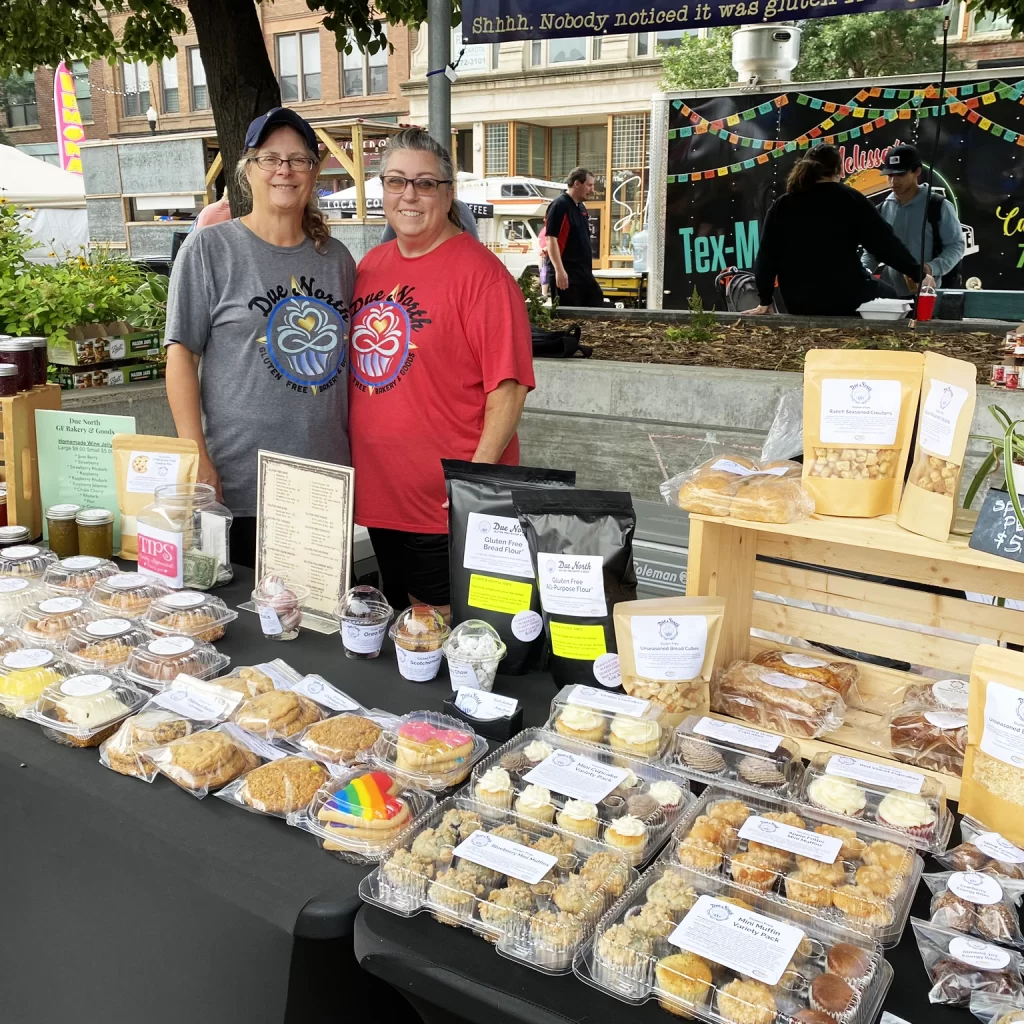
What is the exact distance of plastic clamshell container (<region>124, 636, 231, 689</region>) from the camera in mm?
1771

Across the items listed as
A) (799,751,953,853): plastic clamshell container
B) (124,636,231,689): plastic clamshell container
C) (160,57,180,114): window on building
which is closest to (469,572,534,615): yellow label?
(124,636,231,689): plastic clamshell container

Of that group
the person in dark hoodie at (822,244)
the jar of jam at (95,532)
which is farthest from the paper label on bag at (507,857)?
the person in dark hoodie at (822,244)

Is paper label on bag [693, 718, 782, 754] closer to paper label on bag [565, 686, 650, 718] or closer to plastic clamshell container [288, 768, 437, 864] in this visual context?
paper label on bag [565, 686, 650, 718]

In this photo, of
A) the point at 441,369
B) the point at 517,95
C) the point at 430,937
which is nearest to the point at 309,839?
the point at 430,937

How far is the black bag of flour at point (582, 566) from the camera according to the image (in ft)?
5.76

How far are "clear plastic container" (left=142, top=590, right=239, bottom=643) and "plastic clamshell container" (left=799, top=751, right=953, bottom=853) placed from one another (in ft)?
4.05

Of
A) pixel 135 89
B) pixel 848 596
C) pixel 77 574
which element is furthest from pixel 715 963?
pixel 135 89

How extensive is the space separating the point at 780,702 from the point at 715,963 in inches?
29.0

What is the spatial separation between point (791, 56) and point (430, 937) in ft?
28.8

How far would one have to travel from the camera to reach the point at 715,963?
1077 mm

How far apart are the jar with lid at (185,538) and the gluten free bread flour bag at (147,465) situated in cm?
4

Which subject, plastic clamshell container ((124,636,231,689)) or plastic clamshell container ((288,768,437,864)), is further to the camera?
plastic clamshell container ((124,636,231,689))

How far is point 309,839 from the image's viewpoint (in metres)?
1.37

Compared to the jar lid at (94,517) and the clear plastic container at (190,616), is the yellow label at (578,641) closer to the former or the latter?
the clear plastic container at (190,616)
